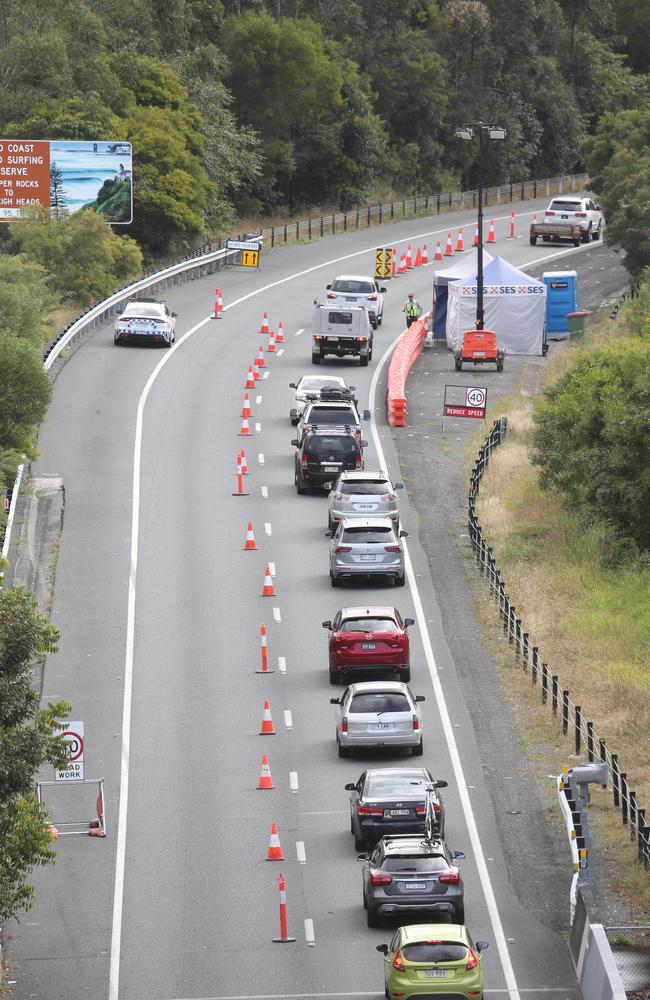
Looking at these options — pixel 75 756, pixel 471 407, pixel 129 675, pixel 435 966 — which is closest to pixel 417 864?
pixel 435 966

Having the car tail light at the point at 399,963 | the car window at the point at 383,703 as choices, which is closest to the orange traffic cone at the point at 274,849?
the car window at the point at 383,703

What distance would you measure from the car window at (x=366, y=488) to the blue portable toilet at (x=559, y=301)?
2366 cm

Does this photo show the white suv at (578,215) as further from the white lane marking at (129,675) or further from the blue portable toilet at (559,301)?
the blue portable toilet at (559,301)

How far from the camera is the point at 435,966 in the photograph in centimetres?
2014

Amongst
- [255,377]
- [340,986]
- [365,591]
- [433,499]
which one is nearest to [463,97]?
[255,377]

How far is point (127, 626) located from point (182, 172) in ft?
139

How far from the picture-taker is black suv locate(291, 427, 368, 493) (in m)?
44.0

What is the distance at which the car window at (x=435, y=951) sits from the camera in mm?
20203

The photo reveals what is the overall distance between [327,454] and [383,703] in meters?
15.7

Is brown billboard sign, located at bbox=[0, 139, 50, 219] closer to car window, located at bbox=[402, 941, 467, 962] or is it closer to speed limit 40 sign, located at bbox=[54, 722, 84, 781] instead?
speed limit 40 sign, located at bbox=[54, 722, 84, 781]

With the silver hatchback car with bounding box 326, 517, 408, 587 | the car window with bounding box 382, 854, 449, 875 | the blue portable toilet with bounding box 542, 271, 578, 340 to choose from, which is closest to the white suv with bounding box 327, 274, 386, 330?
the blue portable toilet with bounding box 542, 271, 578, 340

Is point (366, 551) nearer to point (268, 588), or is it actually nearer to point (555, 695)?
point (268, 588)

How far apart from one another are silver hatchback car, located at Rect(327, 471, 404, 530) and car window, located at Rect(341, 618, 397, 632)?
728cm

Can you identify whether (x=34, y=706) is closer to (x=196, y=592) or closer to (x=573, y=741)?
(x=573, y=741)
